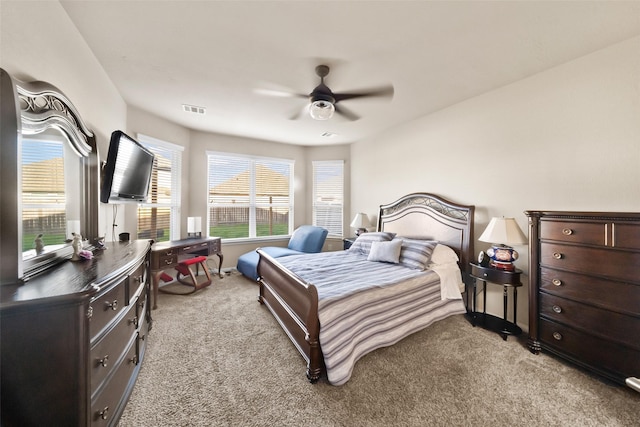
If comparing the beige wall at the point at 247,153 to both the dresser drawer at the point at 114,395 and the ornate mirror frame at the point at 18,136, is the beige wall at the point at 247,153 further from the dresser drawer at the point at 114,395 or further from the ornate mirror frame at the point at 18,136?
the dresser drawer at the point at 114,395

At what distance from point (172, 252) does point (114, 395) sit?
7.44ft

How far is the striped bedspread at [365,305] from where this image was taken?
1.80 m

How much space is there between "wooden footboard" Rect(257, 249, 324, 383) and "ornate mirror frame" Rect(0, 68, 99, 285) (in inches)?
62.8

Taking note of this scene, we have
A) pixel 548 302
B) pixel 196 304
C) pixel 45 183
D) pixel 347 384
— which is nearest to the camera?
pixel 45 183

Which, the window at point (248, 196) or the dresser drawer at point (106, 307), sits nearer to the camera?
the dresser drawer at point (106, 307)

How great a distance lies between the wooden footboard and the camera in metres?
1.79

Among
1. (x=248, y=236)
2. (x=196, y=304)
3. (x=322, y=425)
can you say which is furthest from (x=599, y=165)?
(x=248, y=236)

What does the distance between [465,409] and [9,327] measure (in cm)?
251

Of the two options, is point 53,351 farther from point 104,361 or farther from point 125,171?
point 125,171

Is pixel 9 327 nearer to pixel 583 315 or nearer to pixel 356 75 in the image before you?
pixel 356 75

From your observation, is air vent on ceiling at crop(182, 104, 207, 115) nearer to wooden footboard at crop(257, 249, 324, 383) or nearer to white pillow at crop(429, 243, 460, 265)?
wooden footboard at crop(257, 249, 324, 383)

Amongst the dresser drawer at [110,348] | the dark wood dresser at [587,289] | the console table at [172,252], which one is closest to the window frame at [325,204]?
the console table at [172,252]

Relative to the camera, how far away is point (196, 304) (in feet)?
10.5

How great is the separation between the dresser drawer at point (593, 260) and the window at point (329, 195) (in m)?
3.65
